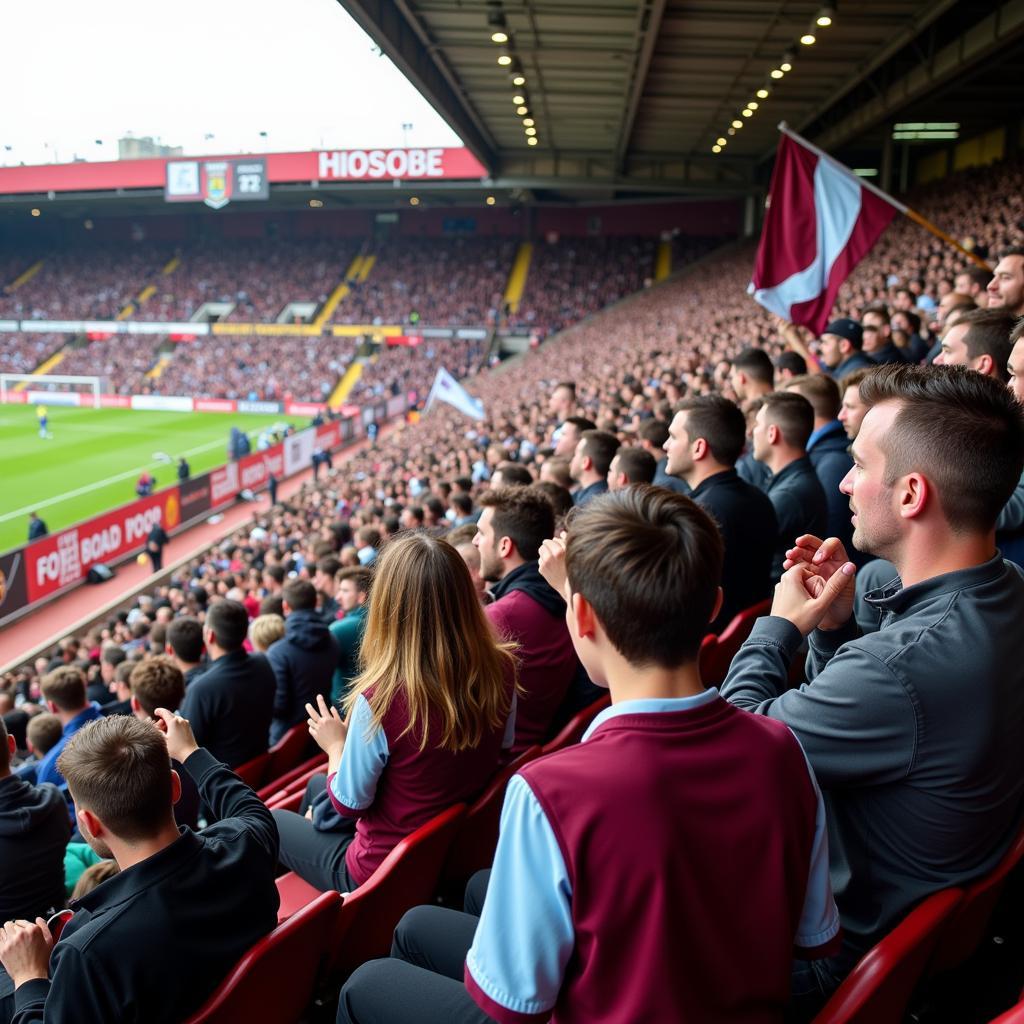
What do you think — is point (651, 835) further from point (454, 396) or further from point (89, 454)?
point (89, 454)

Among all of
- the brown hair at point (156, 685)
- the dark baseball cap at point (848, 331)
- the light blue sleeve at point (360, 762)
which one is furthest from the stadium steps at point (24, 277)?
the light blue sleeve at point (360, 762)

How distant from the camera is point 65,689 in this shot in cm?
586

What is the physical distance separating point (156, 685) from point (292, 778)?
0.81m

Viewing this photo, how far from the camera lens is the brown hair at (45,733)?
568 cm

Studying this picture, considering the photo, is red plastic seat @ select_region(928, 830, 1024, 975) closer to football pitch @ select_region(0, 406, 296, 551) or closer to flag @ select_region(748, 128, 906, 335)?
flag @ select_region(748, 128, 906, 335)

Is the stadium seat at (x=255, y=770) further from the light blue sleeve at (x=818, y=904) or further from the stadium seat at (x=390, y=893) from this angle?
the light blue sleeve at (x=818, y=904)

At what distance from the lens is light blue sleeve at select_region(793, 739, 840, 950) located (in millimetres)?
1698

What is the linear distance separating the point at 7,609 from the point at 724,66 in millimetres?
16500

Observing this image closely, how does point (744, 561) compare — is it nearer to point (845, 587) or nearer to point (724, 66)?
point (845, 587)

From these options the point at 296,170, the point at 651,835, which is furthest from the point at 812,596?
the point at 296,170

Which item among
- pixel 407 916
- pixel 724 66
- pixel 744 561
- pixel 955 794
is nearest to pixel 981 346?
pixel 744 561

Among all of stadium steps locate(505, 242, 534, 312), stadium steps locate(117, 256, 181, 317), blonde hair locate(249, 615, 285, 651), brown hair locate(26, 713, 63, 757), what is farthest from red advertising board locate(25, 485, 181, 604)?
stadium steps locate(117, 256, 181, 317)

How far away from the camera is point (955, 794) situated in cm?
187

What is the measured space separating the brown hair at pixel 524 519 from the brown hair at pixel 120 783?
181 centimetres
